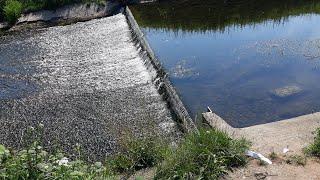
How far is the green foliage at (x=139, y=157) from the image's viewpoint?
677 cm

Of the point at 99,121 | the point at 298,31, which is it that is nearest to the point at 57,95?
the point at 99,121

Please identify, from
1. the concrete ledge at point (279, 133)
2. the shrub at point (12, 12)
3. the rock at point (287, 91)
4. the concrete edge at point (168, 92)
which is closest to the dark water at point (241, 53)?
the rock at point (287, 91)

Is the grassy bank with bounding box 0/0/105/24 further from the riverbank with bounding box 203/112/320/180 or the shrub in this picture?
the riverbank with bounding box 203/112/320/180

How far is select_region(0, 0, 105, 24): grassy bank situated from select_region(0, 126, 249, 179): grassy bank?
34.6ft

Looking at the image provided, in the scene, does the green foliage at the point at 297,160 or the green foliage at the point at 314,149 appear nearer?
the green foliage at the point at 297,160

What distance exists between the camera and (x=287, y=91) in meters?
10.2

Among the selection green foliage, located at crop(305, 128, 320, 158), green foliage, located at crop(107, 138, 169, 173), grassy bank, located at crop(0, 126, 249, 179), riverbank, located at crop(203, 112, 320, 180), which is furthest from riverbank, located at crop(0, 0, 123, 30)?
green foliage, located at crop(305, 128, 320, 158)

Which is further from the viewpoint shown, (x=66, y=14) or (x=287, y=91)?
(x=66, y=14)

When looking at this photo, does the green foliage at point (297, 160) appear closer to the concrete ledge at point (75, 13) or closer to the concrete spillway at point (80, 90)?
the concrete spillway at point (80, 90)

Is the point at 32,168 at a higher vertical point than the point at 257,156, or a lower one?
higher

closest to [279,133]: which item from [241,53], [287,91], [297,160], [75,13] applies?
[297,160]

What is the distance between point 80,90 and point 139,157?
401 cm

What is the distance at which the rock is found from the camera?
398 inches

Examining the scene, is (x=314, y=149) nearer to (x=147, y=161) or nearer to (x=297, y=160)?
(x=297, y=160)
